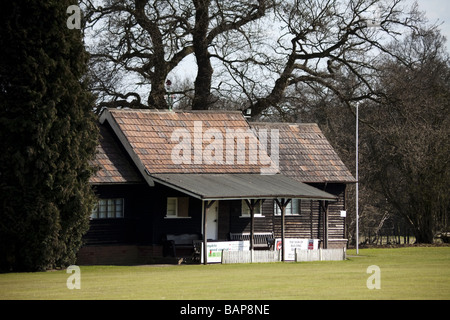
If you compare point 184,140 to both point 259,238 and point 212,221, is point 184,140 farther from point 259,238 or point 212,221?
point 259,238

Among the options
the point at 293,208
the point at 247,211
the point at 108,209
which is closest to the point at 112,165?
the point at 108,209

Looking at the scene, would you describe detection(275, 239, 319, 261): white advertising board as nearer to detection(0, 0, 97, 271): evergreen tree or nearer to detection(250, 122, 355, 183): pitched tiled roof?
detection(250, 122, 355, 183): pitched tiled roof

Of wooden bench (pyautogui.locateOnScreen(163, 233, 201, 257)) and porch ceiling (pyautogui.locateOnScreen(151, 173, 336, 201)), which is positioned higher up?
porch ceiling (pyautogui.locateOnScreen(151, 173, 336, 201))

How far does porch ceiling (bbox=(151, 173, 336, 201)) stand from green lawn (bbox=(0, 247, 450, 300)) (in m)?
2.49

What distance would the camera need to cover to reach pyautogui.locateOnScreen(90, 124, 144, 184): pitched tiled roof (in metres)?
32.0

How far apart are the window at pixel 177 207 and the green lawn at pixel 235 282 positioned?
4014mm

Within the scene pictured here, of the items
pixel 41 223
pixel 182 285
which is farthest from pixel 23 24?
pixel 182 285

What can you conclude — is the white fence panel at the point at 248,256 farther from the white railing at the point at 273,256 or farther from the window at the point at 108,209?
the window at the point at 108,209

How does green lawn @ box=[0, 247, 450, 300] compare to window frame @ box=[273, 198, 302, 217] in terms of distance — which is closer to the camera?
green lawn @ box=[0, 247, 450, 300]

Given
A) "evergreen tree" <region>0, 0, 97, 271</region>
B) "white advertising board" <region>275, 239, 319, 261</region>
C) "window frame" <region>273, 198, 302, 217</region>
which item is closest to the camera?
"evergreen tree" <region>0, 0, 97, 271</region>

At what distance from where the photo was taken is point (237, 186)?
31922 mm

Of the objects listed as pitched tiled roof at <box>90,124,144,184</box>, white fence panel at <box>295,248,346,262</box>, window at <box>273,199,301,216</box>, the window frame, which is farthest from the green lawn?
window at <box>273,199,301,216</box>

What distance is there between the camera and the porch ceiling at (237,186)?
30062 mm

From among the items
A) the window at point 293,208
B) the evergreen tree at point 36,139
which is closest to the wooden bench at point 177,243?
the evergreen tree at point 36,139
